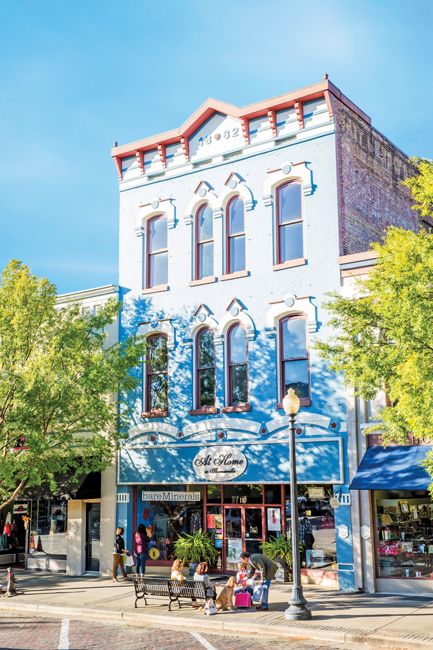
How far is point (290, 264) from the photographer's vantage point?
2100 cm

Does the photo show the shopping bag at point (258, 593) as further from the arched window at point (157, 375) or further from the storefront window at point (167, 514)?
the arched window at point (157, 375)

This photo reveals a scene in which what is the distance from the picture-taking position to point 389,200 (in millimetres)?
24016

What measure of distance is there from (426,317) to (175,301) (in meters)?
11.1

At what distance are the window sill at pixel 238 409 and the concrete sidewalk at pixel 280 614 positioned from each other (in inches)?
189

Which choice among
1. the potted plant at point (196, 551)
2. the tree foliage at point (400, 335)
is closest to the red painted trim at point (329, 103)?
the tree foliage at point (400, 335)

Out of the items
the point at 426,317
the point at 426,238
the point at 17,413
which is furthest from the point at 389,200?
the point at 17,413

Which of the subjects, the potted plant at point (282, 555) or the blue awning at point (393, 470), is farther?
the potted plant at point (282, 555)

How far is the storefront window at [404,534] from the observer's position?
18141 mm

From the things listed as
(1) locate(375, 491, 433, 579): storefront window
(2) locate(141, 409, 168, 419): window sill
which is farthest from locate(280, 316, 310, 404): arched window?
(2) locate(141, 409, 168, 419): window sill

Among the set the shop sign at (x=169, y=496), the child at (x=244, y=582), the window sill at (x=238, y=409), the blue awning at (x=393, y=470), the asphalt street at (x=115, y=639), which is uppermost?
the window sill at (x=238, y=409)

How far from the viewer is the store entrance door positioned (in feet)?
68.3

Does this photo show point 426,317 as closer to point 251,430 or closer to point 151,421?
point 251,430

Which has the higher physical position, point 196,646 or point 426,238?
point 426,238

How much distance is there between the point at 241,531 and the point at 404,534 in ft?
15.7
